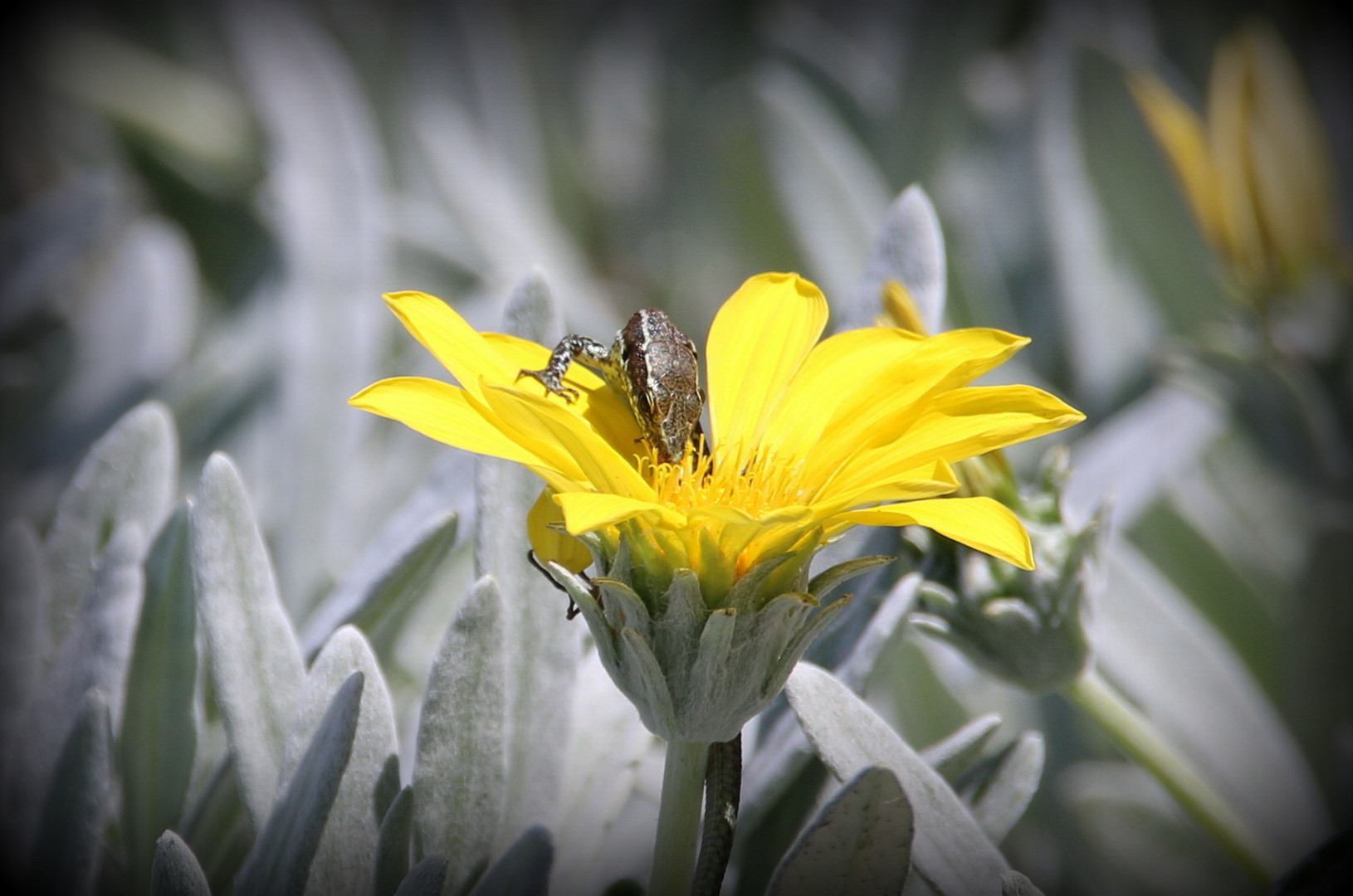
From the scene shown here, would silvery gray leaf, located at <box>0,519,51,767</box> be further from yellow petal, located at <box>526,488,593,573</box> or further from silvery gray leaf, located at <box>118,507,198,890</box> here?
yellow petal, located at <box>526,488,593,573</box>

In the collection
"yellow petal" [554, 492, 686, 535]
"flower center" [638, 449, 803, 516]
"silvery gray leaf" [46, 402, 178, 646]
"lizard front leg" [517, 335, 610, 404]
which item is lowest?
"yellow petal" [554, 492, 686, 535]

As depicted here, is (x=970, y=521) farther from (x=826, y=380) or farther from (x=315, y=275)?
(x=315, y=275)

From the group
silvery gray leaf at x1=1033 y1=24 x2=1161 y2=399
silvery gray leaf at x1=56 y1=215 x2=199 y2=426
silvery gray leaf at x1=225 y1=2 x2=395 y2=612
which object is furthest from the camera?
silvery gray leaf at x1=1033 y1=24 x2=1161 y2=399

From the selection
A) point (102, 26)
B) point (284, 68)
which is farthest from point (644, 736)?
point (102, 26)

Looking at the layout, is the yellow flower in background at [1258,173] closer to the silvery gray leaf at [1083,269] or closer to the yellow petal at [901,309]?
the silvery gray leaf at [1083,269]

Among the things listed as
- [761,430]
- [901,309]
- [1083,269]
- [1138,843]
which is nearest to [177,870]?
[761,430]

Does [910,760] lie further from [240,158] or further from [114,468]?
[240,158]

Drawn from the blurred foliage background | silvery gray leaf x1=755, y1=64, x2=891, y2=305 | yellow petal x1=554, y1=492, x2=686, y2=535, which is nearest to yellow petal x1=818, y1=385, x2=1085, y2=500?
yellow petal x1=554, y1=492, x2=686, y2=535
